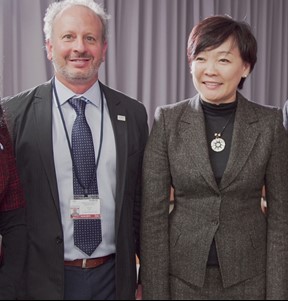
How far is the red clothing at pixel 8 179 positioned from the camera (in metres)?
1.61

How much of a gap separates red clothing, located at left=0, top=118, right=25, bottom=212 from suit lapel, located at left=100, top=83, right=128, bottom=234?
0.36m

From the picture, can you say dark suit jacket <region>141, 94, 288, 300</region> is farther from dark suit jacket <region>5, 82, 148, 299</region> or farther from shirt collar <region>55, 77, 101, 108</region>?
shirt collar <region>55, 77, 101, 108</region>

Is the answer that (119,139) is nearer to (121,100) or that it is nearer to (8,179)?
(121,100)

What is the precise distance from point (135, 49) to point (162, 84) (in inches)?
14.7

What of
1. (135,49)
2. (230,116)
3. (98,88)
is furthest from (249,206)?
(135,49)

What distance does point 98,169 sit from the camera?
1.76 metres

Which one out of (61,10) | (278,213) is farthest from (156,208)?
(61,10)

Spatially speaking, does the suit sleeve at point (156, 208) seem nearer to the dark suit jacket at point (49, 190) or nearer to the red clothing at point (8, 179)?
the dark suit jacket at point (49, 190)

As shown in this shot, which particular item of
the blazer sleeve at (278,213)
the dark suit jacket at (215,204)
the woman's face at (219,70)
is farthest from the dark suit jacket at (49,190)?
the blazer sleeve at (278,213)

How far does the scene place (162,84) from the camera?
12.6ft

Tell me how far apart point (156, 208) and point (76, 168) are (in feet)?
1.09

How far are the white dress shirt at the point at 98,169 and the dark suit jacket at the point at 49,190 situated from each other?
4 cm

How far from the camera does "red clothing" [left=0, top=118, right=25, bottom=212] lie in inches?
63.2

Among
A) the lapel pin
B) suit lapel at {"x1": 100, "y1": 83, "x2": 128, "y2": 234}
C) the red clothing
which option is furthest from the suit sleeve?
the red clothing
